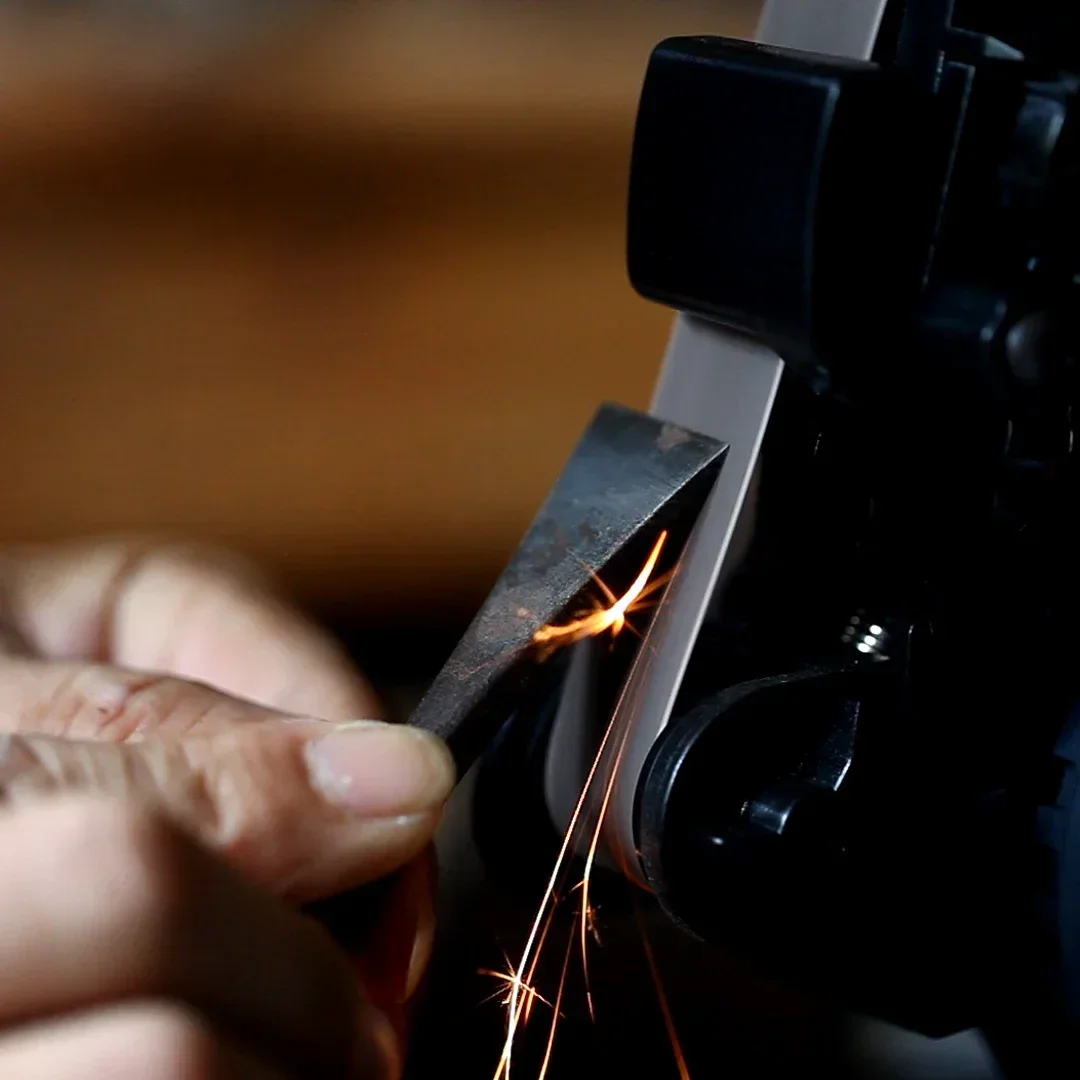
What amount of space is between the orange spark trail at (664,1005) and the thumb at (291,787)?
156mm

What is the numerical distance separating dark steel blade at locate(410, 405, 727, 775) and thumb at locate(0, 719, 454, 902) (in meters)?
0.02

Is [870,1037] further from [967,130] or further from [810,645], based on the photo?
[967,130]

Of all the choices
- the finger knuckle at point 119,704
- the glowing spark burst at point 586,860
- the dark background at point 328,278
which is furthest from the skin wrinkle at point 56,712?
the dark background at point 328,278

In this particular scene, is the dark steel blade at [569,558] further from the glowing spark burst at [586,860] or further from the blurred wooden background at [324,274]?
the blurred wooden background at [324,274]

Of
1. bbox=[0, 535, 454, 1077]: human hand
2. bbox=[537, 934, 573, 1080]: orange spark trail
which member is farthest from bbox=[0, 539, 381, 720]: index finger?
bbox=[537, 934, 573, 1080]: orange spark trail

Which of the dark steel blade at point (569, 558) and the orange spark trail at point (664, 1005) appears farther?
the orange spark trail at point (664, 1005)

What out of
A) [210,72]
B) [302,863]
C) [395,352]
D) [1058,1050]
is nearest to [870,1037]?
[1058,1050]

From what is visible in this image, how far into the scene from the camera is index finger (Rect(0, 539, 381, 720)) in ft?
1.40

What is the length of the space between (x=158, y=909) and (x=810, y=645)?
167 mm

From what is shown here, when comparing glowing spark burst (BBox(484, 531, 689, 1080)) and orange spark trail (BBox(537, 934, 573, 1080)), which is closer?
glowing spark burst (BBox(484, 531, 689, 1080))

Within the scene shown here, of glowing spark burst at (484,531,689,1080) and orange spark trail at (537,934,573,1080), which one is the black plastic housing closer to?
glowing spark burst at (484,531,689,1080)

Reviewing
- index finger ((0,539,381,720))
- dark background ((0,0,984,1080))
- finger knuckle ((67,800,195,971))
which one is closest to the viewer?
finger knuckle ((67,800,195,971))

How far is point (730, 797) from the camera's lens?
0.31 meters

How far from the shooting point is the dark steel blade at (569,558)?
1.03 ft
